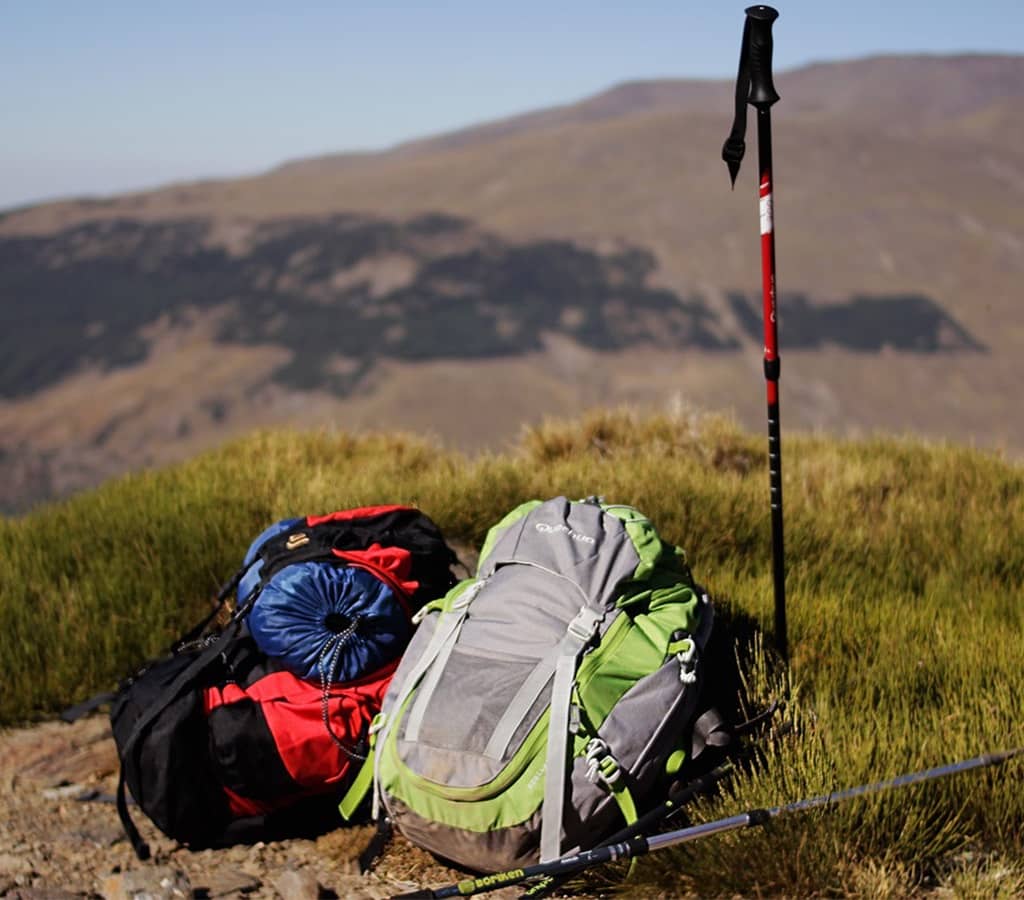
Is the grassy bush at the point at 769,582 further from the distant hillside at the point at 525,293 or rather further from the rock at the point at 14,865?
the distant hillside at the point at 525,293

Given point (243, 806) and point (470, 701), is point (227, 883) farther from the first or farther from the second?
point (470, 701)

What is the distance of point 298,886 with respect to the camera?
283 cm

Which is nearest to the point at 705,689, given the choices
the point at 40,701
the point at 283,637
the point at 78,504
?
the point at 283,637

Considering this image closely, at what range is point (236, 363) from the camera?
306 feet

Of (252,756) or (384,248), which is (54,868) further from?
(384,248)

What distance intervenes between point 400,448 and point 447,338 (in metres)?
92.9

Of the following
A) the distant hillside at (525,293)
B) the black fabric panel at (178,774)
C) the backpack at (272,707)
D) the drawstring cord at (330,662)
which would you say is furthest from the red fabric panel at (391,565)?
the distant hillside at (525,293)

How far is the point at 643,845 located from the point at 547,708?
409 millimetres

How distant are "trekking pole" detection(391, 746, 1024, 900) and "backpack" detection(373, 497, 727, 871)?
89 millimetres

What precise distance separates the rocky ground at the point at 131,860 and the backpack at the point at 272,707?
0.08 metres

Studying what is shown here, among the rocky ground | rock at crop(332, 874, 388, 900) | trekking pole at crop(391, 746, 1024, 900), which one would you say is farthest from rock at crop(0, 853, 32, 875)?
trekking pole at crop(391, 746, 1024, 900)

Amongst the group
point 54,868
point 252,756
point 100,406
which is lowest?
point 100,406

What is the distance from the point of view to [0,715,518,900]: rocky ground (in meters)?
2.87

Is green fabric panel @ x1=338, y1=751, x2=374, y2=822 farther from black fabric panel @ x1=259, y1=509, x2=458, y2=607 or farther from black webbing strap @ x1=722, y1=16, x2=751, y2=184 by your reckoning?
black webbing strap @ x1=722, y1=16, x2=751, y2=184
